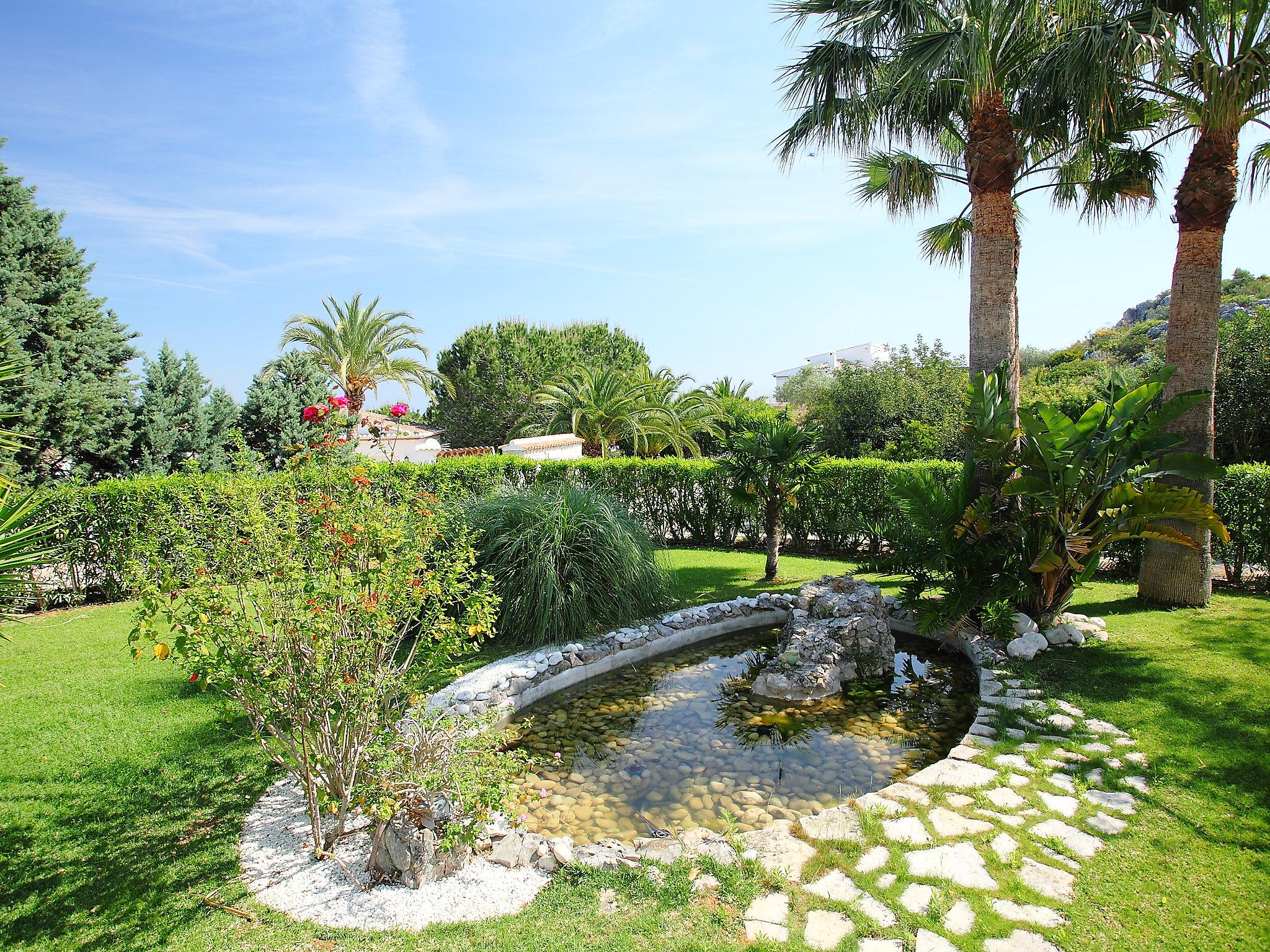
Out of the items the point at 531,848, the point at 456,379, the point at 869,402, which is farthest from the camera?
the point at 456,379

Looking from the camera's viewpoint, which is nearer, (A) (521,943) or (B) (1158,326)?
(A) (521,943)

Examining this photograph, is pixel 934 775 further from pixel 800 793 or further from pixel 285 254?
pixel 285 254

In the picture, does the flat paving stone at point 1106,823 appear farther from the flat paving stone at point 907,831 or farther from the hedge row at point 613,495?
the hedge row at point 613,495

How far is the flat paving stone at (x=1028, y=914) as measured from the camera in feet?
8.60

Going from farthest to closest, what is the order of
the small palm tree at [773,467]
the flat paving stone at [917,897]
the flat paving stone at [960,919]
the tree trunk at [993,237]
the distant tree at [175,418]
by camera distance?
the distant tree at [175,418] → the small palm tree at [773,467] → the tree trunk at [993,237] → the flat paving stone at [917,897] → the flat paving stone at [960,919]

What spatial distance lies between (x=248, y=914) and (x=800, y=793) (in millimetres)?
2971

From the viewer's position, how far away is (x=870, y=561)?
22.6 ft

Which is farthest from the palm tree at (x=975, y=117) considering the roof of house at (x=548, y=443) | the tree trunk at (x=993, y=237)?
the roof of house at (x=548, y=443)

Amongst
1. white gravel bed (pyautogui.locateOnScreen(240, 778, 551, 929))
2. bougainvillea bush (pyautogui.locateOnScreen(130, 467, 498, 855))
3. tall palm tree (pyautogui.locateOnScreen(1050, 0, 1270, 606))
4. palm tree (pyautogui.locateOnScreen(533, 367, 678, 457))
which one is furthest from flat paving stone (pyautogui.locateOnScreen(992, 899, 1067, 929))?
palm tree (pyautogui.locateOnScreen(533, 367, 678, 457))

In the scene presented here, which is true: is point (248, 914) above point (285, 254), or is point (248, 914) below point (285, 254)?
below

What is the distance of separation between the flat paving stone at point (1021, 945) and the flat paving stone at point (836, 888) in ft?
1.67

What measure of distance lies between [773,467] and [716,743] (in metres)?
4.57

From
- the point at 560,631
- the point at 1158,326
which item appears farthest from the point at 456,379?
the point at 1158,326

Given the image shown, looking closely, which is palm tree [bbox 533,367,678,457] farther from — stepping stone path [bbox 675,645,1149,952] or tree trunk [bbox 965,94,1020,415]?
stepping stone path [bbox 675,645,1149,952]
